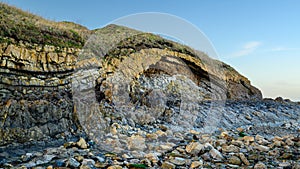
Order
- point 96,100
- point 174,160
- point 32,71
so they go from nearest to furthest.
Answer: point 174,160 < point 32,71 < point 96,100

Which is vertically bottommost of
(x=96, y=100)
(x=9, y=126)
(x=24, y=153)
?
(x=24, y=153)

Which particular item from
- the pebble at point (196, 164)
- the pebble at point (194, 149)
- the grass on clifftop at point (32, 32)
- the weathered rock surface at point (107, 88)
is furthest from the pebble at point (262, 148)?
the grass on clifftop at point (32, 32)

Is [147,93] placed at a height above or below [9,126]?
above

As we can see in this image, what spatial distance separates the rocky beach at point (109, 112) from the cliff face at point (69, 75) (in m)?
0.03

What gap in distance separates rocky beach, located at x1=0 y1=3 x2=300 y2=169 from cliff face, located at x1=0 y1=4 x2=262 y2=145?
0.03 m

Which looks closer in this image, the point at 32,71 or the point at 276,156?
the point at 276,156

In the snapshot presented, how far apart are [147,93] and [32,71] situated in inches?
181

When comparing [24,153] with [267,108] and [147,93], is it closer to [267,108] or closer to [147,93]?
[147,93]

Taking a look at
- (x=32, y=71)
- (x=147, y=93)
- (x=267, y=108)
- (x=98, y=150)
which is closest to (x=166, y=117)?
(x=147, y=93)

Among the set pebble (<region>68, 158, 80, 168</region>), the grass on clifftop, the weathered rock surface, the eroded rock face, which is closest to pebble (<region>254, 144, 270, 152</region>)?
the weathered rock surface

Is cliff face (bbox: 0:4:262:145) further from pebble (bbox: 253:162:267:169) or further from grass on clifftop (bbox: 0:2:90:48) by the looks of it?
pebble (bbox: 253:162:267:169)

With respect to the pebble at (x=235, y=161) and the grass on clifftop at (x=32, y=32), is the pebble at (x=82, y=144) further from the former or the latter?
the grass on clifftop at (x=32, y=32)

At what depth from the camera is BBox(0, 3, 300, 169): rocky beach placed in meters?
5.98

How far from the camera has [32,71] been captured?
25.1 ft
